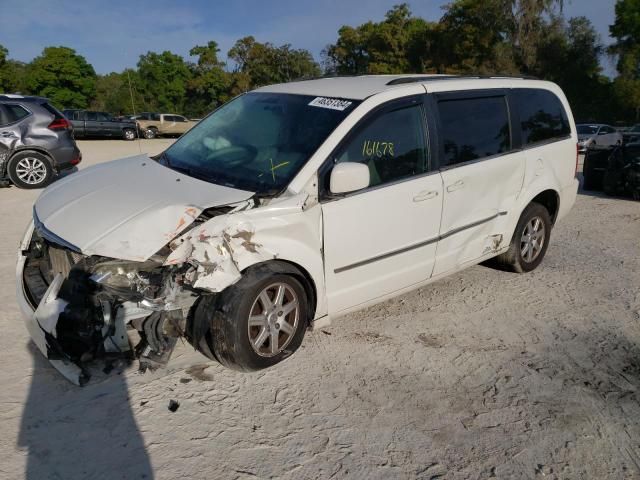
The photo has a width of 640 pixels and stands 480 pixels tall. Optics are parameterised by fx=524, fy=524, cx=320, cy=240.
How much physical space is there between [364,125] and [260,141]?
810mm

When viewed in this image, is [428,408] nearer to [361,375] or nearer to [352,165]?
[361,375]

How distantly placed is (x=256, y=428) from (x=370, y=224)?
1.56m

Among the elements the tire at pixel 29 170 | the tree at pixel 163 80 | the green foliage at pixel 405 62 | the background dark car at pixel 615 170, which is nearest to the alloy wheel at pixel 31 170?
the tire at pixel 29 170

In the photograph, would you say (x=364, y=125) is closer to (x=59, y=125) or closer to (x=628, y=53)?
(x=59, y=125)

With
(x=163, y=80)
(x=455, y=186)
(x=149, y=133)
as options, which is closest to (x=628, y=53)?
(x=149, y=133)

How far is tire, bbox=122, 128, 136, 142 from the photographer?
80.5 feet

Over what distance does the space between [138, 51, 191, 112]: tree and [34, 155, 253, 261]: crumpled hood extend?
45904mm

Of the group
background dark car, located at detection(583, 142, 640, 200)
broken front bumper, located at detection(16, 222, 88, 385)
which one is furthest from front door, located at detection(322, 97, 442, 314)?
background dark car, located at detection(583, 142, 640, 200)

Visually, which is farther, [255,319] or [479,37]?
[479,37]

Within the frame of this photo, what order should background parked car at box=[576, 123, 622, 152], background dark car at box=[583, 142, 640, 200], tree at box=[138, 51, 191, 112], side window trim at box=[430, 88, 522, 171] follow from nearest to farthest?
side window trim at box=[430, 88, 522, 171]
background dark car at box=[583, 142, 640, 200]
background parked car at box=[576, 123, 622, 152]
tree at box=[138, 51, 191, 112]

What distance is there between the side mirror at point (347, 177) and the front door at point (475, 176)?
0.94 m

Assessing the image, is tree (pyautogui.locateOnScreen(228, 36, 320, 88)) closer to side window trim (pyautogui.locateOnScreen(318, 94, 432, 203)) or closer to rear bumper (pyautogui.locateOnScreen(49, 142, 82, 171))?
rear bumper (pyautogui.locateOnScreen(49, 142, 82, 171))

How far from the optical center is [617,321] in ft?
14.4

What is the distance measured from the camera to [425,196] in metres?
4.00
